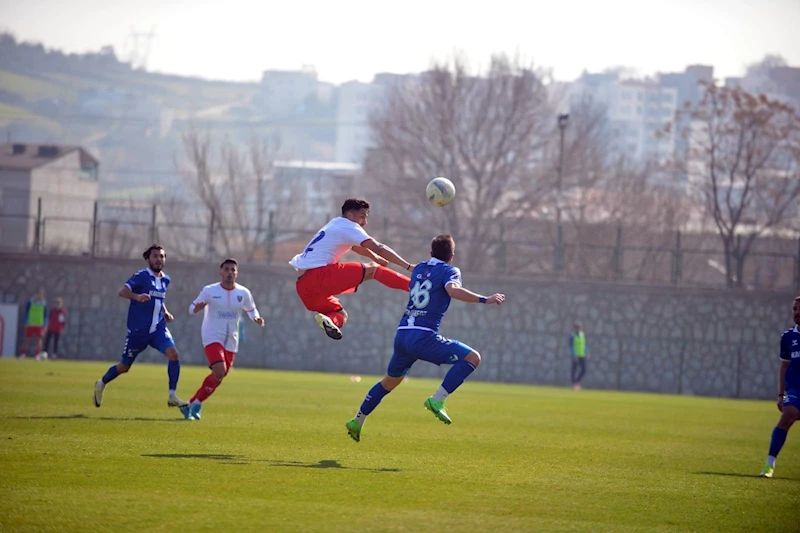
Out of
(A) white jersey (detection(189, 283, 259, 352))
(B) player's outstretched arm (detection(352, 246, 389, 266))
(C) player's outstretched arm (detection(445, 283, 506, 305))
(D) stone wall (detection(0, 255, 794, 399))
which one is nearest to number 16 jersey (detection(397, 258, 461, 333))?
(C) player's outstretched arm (detection(445, 283, 506, 305))

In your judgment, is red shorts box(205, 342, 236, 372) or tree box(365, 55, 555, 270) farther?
tree box(365, 55, 555, 270)

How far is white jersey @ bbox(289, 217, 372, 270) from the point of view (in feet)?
42.6

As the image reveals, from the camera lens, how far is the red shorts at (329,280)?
43.7 ft

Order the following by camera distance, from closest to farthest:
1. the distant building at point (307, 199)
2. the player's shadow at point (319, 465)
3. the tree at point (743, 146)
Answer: the player's shadow at point (319, 465)
the tree at point (743, 146)
the distant building at point (307, 199)

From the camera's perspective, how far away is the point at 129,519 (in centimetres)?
806

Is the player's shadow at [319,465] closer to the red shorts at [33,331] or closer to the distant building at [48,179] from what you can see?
the red shorts at [33,331]

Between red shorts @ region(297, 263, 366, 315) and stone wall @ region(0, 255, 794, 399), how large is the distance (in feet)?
76.5

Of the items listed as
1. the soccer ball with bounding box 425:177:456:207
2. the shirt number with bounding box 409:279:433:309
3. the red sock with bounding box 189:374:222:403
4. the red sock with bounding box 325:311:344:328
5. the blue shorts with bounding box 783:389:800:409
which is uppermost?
the soccer ball with bounding box 425:177:456:207

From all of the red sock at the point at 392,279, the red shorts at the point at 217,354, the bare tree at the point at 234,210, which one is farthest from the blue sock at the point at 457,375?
the bare tree at the point at 234,210

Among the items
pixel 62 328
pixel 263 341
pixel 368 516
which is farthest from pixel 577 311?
pixel 368 516

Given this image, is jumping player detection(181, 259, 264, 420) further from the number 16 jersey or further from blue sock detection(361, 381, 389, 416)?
the number 16 jersey

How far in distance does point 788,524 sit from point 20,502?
6.39 metres

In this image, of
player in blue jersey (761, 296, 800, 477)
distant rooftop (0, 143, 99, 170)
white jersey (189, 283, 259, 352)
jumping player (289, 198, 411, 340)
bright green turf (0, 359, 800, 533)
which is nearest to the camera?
bright green turf (0, 359, 800, 533)

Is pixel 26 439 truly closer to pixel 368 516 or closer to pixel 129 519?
pixel 129 519
